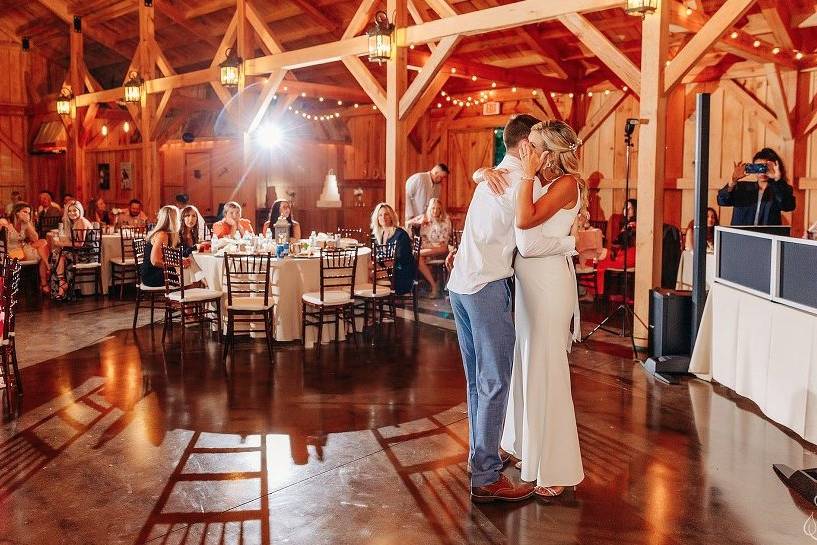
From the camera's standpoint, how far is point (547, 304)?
10.8 feet

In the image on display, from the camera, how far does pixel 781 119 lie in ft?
31.3

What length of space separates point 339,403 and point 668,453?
2071 millimetres

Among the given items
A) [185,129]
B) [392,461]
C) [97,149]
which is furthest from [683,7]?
[97,149]

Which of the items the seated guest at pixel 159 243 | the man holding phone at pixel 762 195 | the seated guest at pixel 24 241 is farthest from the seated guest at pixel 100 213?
the man holding phone at pixel 762 195

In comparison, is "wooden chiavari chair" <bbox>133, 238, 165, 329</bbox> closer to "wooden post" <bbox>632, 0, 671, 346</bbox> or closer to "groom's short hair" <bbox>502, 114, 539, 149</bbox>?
"wooden post" <bbox>632, 0, 671, 346</bbox>

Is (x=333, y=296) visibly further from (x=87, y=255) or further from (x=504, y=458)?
(x=87, y=255)

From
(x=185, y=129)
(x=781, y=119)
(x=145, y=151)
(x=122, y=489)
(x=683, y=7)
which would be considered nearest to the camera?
(x=122, y=489)

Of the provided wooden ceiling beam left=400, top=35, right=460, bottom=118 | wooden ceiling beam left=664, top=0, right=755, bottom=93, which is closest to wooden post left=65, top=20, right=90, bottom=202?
wooden ceiling beam left=400, top=35, right=460, bottom=118

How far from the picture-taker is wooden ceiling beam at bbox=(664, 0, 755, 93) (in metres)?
5.90

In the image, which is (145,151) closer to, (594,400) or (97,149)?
(97,149)

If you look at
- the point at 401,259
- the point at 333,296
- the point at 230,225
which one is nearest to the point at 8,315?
the point at 333,296

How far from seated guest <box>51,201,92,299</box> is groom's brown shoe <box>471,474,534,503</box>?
7.56 m

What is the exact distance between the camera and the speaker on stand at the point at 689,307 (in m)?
5.62

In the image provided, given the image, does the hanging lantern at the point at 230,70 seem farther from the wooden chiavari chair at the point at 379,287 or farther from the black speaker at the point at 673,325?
the black speaker at the point at 673,325
